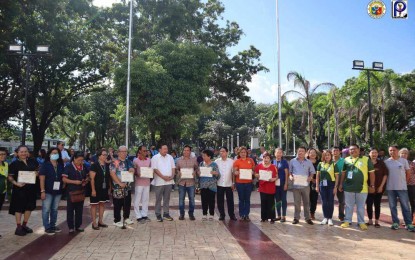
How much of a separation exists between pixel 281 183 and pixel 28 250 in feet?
18.7

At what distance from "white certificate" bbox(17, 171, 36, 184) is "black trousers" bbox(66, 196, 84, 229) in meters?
0.84

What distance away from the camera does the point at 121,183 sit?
26.7 feet

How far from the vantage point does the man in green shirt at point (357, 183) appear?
8344 millimetres

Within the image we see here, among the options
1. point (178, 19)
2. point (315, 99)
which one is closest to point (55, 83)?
point (178, 19)

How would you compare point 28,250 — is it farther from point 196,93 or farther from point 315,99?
point 315,99

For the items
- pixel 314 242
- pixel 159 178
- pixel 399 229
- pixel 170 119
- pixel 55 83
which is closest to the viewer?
pixel 314 242

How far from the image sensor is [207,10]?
86.6ft

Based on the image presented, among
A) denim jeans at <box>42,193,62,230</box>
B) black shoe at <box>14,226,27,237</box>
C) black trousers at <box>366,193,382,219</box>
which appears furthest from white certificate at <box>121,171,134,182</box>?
black trousers at <box>366,193,382,219</box>

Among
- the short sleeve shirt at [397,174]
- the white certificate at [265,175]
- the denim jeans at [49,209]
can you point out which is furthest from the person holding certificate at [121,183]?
the short sleeve shirt at [397,174]

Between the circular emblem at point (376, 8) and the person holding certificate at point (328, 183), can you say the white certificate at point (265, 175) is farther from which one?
the circular emblem at point (376, 8)

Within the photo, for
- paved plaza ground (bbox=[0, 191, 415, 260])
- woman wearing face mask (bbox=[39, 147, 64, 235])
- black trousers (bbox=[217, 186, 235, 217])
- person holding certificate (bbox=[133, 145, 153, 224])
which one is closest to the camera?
paved plaza ground (bbox=[0, 191, 415, 260])

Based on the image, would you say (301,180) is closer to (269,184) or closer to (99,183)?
(269,184)

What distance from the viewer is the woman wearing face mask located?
766cm

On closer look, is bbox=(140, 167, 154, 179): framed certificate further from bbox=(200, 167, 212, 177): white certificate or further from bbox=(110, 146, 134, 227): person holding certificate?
bbox=(200, 167, 212, 177): white certificate
